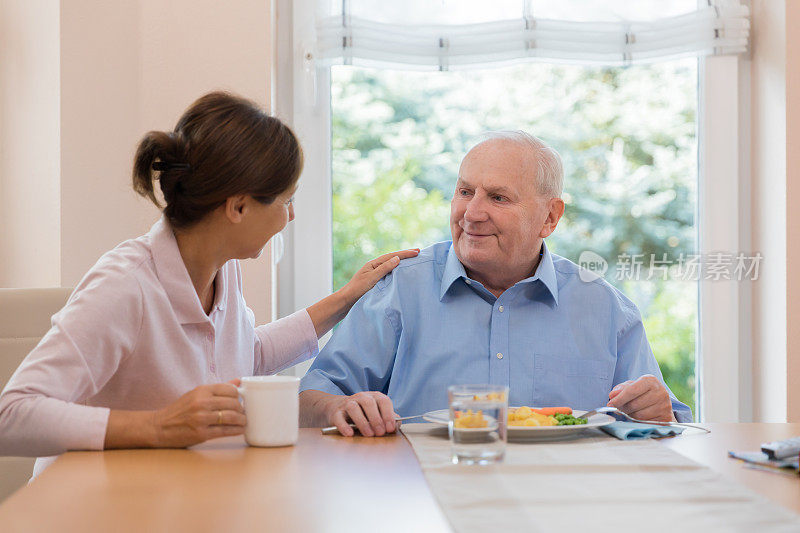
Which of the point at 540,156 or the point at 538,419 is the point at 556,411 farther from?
the point at 540,156

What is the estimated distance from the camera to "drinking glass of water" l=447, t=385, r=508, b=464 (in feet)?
3.67

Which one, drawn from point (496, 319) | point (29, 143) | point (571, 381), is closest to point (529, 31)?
point (496, 319)

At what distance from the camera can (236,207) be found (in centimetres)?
150

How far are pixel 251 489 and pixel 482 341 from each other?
941 millimetres

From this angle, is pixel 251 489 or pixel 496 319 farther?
pixel 496 319

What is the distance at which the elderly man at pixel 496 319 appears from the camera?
1.83 m

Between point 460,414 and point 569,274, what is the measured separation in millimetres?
930

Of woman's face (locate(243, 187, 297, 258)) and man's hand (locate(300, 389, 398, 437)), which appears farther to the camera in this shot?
woman's face (locate(243, 187, 297, 258))

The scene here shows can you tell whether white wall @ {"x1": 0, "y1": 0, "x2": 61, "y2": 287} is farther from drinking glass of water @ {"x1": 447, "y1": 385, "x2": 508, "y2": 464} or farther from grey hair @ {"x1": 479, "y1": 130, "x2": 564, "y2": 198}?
drinking glass of water @ {"x1": 447, "y1": 385, "x2": 508, "y2": 464}

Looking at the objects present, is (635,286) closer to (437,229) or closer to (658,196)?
(658,196)

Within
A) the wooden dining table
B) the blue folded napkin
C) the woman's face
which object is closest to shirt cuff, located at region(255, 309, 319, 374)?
the woman's face

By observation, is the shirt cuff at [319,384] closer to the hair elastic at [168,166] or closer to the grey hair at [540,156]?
the hair elastic at [168,166]

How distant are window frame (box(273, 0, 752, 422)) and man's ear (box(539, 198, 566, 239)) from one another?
69 cm

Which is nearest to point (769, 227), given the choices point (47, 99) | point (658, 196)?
point (658, 196)
